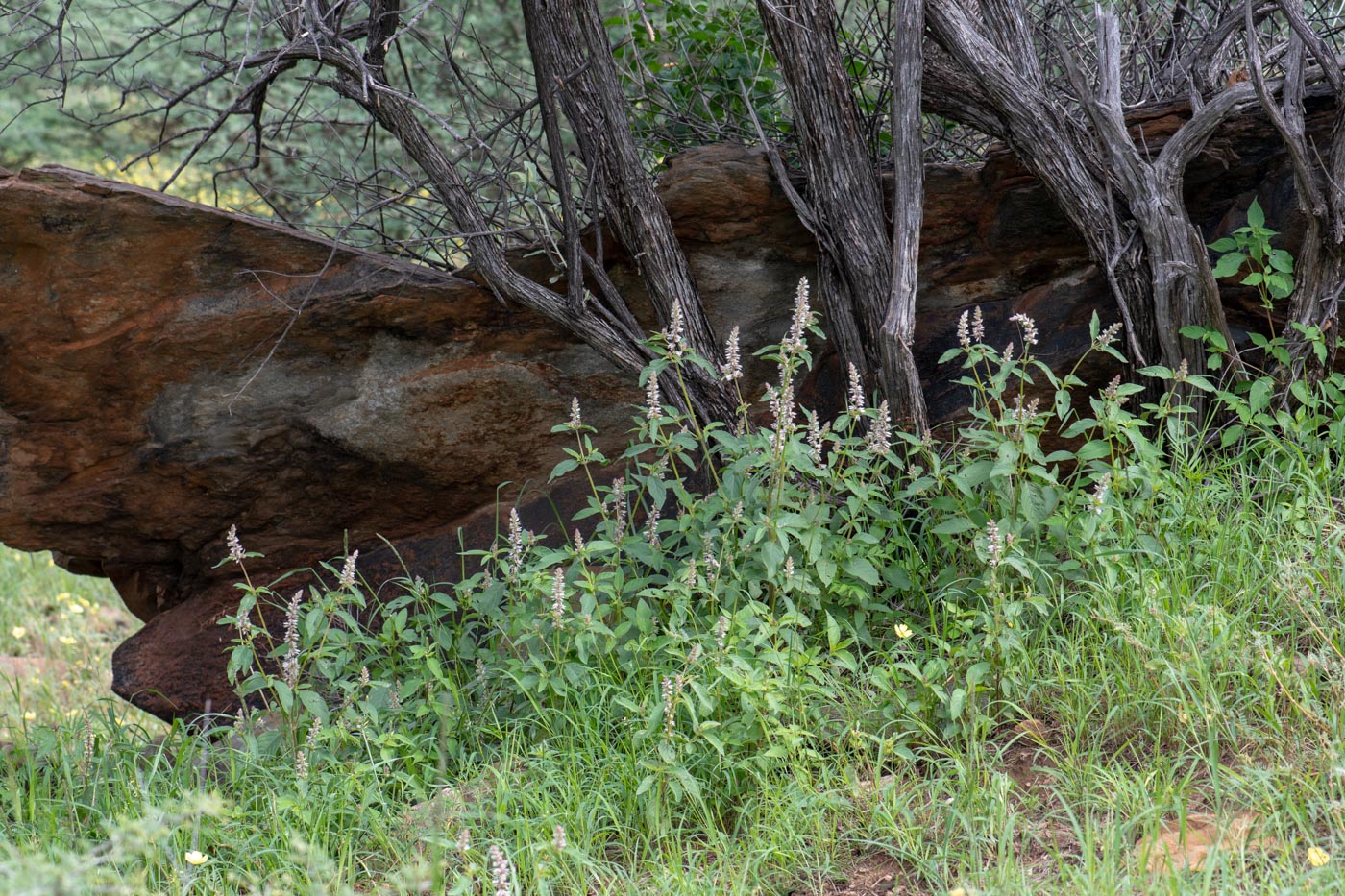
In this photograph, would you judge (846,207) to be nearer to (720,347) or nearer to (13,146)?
(720,347)

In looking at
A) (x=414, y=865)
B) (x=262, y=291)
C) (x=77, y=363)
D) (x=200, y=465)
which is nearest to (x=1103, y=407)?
(x=414, y=865)

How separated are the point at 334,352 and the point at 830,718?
2325 millimetres

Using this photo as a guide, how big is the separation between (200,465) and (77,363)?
0.55 meters

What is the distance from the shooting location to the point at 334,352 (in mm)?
4160

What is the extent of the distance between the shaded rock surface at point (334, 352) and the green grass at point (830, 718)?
779 mm

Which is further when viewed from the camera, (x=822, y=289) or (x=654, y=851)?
(x=822, y=289)

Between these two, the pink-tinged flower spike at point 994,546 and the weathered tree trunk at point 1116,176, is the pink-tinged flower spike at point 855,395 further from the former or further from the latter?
the weathered tree trunk at point 1116,176

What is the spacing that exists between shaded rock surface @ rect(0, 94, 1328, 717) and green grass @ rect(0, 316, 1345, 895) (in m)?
0.78

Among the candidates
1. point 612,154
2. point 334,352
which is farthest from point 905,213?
point 334,352

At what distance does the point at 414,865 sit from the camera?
2.59 meters

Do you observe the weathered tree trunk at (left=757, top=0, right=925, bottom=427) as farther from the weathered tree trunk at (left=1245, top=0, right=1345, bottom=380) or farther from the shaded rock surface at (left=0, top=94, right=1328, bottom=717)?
the weathered tree trunk at (left=1245, top=0, right=1345, bottom=380)

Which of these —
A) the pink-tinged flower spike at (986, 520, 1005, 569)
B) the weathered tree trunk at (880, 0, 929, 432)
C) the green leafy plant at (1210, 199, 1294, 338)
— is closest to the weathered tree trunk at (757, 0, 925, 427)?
the weathered tree trunk at (880, 0, 929, 432)

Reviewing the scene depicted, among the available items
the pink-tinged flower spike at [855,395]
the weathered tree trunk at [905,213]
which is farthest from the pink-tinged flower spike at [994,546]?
the weathered tree trunk at [905,213]

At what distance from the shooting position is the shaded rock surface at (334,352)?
394 cm
